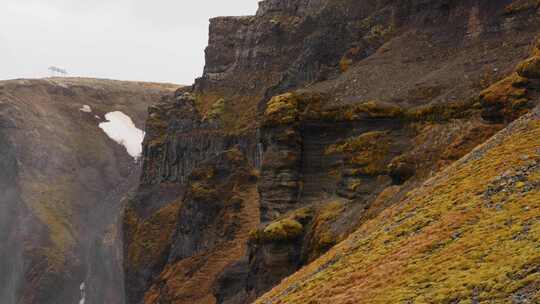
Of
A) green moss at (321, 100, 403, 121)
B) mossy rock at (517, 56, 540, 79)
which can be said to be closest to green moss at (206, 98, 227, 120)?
green moss at (321, 100, 403, 121)

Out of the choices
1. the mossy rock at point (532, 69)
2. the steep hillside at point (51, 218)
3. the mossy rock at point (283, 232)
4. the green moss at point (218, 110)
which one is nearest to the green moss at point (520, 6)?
the mossy rock at point (532, 69)

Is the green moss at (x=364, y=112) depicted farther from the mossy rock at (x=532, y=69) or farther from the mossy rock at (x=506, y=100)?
the mossy rock at (x=532, y=69)

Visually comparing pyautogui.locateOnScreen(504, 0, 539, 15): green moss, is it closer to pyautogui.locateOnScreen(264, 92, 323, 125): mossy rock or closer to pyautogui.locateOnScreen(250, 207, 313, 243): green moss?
pyautogui.locateOnScreen(264, 92, 323, 125): mossy rock

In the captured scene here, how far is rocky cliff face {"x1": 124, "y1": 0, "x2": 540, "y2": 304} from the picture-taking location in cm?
4747

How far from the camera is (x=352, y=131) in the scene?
193ft

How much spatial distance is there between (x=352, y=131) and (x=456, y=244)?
34.0 metres

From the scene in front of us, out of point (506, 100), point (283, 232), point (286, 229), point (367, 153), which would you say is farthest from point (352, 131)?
point (506, 100)

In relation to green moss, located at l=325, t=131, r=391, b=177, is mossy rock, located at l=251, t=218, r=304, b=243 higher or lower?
lower

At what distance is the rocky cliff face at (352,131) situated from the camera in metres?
47.5

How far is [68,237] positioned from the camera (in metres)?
173

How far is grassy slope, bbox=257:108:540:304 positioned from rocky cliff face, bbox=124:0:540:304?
9.45 ft

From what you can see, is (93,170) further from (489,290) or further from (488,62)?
(489,290)

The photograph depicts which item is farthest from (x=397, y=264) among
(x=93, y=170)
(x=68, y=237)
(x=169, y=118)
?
(x=93, y=170)

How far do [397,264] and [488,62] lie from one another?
31.7m
